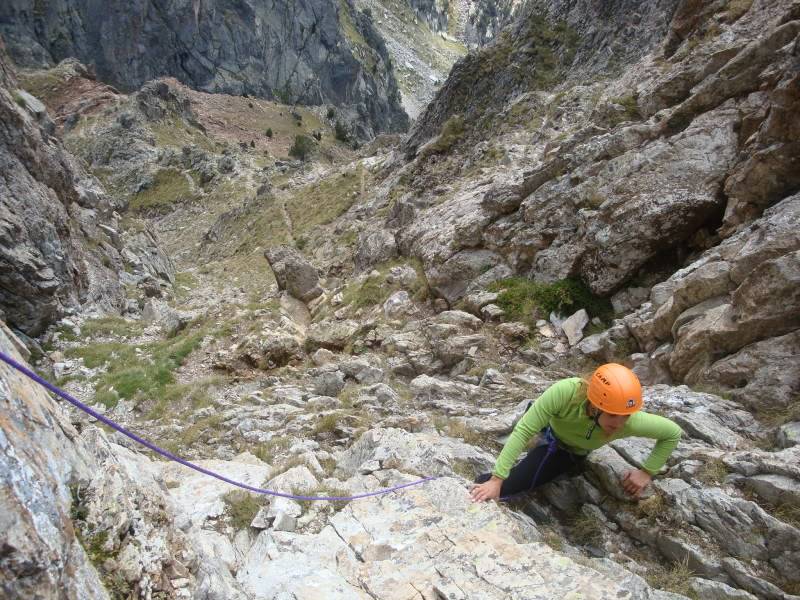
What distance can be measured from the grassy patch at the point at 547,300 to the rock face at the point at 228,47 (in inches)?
3915

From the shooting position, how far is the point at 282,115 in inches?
3620

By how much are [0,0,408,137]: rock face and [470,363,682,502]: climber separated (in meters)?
106

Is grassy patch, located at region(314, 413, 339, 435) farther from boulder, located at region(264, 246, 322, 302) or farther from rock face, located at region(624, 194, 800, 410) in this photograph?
boulder, located at region(264, 246, 322, 302)

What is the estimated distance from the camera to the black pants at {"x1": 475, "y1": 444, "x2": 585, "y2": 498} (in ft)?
16.9

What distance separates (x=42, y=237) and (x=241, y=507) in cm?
1605

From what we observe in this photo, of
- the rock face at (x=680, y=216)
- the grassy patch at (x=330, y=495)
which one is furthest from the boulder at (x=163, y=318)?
the grassy patch at (x=330, y=495)

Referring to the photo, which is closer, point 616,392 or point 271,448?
point 616,392

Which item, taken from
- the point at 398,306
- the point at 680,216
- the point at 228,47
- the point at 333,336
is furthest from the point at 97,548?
the point at 228,47

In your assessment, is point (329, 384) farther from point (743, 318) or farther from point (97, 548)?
point (743, 318)

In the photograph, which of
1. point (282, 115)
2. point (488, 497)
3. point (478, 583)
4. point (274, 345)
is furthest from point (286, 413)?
point (282, 115)

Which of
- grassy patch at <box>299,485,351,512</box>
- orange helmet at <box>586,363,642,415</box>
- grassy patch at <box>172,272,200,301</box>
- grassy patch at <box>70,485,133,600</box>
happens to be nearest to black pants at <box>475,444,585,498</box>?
orange helmet at <box>586,363,642,415</box>

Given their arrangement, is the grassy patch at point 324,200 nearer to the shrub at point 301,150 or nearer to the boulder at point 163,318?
the boulder at point 163,318

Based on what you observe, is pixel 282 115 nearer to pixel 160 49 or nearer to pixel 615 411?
pixel 160 49

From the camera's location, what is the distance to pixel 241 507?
5090 millimetres
